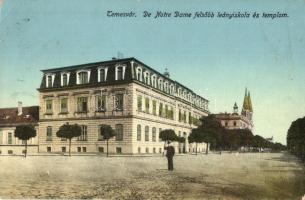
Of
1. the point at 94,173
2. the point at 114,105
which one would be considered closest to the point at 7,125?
the point at 114,105

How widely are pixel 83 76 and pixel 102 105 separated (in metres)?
2.44

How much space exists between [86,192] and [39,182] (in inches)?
81.1

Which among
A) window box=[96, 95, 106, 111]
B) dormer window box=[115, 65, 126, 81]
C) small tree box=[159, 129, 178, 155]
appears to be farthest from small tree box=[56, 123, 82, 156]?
small tree box=[159, 129, 178, 155]

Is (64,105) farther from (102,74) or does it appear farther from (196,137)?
(196,137)

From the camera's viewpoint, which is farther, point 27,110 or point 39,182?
point 27,110

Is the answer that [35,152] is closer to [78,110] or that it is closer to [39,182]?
[78,110]

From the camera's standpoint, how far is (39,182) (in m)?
11.5

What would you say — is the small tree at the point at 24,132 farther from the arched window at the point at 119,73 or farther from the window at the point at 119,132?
the arched window at the point at 119,73

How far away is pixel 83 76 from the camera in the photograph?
25578 millimetres

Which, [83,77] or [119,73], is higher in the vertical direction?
[119,73]

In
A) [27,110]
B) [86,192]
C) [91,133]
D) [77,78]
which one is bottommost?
[86,192]

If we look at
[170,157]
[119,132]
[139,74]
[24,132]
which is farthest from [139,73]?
[170,157]

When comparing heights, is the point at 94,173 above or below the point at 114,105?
below

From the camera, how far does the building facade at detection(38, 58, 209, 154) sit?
25.8 meters
